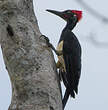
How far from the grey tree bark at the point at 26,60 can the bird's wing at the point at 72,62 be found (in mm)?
1074

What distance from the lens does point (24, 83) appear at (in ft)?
9.73

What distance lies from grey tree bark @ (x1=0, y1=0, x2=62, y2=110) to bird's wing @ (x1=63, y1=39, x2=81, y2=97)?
1074mm

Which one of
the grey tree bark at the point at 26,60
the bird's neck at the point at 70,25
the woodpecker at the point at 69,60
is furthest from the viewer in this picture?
the bird's neck at the point at 70,25

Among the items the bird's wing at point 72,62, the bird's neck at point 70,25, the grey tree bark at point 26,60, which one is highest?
the grey tree bark at point 26,60

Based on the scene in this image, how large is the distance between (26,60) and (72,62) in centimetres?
171

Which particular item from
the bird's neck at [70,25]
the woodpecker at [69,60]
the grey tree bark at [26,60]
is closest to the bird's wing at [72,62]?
the woodpecker at [69,60]

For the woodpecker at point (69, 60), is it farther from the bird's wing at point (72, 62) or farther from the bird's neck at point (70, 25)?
the bird's neck at point (70, 25)

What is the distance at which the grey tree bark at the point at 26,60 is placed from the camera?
2.93 metres

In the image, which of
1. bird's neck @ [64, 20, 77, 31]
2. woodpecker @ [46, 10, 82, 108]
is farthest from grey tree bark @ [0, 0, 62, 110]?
bird's neck @ [64, 20, 77, 31]

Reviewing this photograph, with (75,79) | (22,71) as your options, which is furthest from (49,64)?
(75,79)

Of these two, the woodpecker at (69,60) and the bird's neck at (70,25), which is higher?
the bird's neck at (70,25)

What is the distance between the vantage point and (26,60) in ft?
10.1

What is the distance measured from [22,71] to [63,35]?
2218 mm

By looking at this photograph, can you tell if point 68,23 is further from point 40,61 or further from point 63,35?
point 40,61
